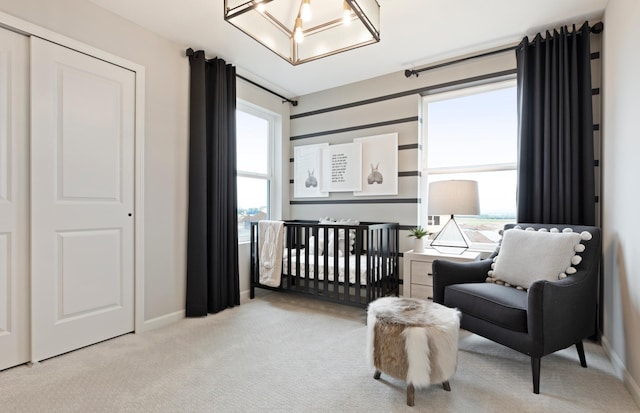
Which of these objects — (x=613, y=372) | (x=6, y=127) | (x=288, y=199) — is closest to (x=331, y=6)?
(x=6, y=127)

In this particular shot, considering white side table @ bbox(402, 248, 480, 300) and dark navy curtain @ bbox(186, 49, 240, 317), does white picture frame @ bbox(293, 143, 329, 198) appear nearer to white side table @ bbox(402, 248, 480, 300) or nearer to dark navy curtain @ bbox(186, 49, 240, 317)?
dark navy curtain @ bbox(186, 49, 240, 317)

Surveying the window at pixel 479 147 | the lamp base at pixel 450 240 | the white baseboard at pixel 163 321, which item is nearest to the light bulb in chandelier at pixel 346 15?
the window at pixel 479 147

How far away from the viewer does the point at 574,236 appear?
2000 mm

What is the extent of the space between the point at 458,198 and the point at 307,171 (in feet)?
6.29

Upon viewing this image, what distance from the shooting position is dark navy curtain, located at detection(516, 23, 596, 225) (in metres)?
2.36

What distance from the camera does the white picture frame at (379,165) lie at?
11.0 ft

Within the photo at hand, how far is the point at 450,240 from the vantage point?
307 centimetres

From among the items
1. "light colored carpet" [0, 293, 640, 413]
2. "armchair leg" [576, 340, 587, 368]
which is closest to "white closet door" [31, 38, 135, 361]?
"light colored carpet" [0, 293, 640, 413]

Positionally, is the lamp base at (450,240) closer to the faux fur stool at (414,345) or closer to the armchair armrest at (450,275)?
the armchair armrest at (450,275)

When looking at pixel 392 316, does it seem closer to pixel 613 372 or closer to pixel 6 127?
pixel 613 372

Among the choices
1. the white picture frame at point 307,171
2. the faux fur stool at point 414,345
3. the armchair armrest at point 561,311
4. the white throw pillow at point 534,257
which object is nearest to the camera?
the faux fur stool at point 414,345

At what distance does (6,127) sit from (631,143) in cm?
363

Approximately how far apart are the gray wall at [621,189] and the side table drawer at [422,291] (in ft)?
3.82

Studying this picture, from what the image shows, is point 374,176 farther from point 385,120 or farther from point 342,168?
point 385,120
